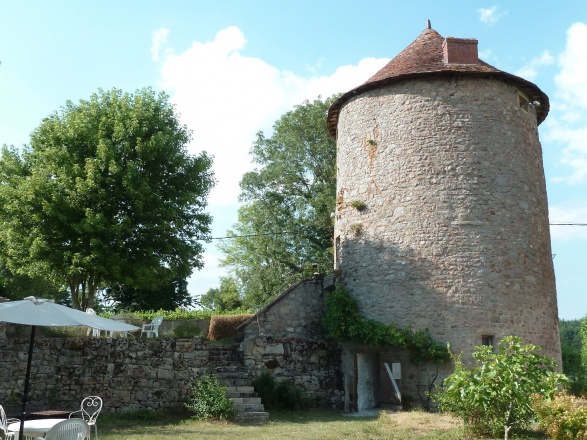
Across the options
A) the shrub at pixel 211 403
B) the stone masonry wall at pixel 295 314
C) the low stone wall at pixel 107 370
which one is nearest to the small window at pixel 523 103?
the stone masonry wall at pixel 295 314

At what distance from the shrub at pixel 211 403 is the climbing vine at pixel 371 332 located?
168 inches

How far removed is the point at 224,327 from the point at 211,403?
7.74m

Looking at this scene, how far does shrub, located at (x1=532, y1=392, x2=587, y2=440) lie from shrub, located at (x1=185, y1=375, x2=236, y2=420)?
654 centimetres

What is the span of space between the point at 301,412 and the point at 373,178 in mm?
6996

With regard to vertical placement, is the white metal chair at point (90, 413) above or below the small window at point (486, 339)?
below

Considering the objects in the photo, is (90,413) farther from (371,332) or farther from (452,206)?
(452,206)

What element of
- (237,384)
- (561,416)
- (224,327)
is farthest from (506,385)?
(224,327)

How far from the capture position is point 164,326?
80.3ft

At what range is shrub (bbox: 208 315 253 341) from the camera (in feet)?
68.4

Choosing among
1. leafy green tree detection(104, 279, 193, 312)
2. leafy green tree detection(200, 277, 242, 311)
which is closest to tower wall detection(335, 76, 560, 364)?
leafy green tree detection(200, 277, 242, 311)

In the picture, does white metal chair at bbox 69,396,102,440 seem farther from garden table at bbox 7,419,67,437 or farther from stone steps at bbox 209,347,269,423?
stone steps at bbox 209,347,269,423

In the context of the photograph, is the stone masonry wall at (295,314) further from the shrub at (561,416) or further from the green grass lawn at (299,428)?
the shrub at (561,416)

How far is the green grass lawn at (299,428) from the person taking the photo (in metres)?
10.8

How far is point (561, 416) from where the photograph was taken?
9.95 m
